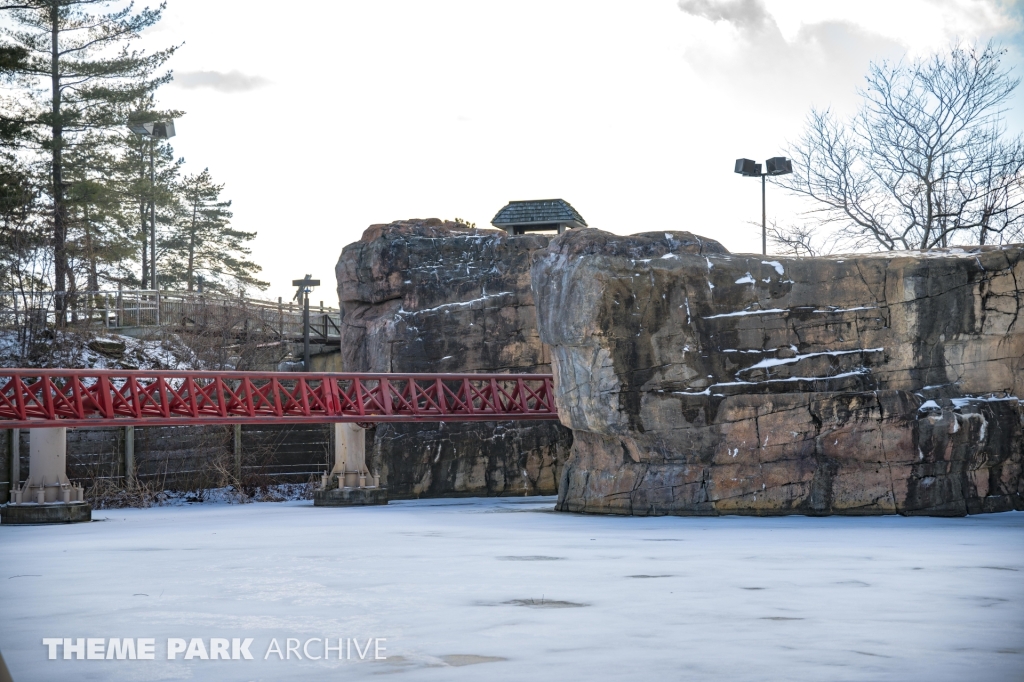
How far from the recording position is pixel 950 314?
19.3 m

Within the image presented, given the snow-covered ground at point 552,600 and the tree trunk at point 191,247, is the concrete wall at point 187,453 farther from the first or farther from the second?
the tree trunk at point 191,247

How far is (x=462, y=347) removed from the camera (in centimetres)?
2903

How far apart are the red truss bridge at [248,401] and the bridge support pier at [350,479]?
2.29ft

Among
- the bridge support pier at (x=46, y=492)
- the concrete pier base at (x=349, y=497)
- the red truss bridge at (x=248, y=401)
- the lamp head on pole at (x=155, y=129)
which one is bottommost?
the concrete pier base at (x=349, y=497)

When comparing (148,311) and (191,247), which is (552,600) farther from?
(191,247)

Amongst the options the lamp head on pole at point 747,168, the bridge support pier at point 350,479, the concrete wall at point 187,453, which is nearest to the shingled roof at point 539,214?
the lamp head on pole at point 747,168

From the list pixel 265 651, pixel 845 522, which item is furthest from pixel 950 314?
pixel 265 651

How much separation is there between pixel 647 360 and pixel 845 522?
4.37 m

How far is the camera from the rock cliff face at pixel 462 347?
2892cm

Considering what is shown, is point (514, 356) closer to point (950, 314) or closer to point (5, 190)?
point (950, 314)

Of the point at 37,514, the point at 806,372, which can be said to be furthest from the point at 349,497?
the point at 806,372

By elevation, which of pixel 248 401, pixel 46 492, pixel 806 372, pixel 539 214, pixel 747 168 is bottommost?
pixel 46 492

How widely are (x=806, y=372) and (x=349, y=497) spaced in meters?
11.6

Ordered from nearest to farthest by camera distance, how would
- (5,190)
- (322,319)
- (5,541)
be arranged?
(5,541), (5,190), (322,319)
